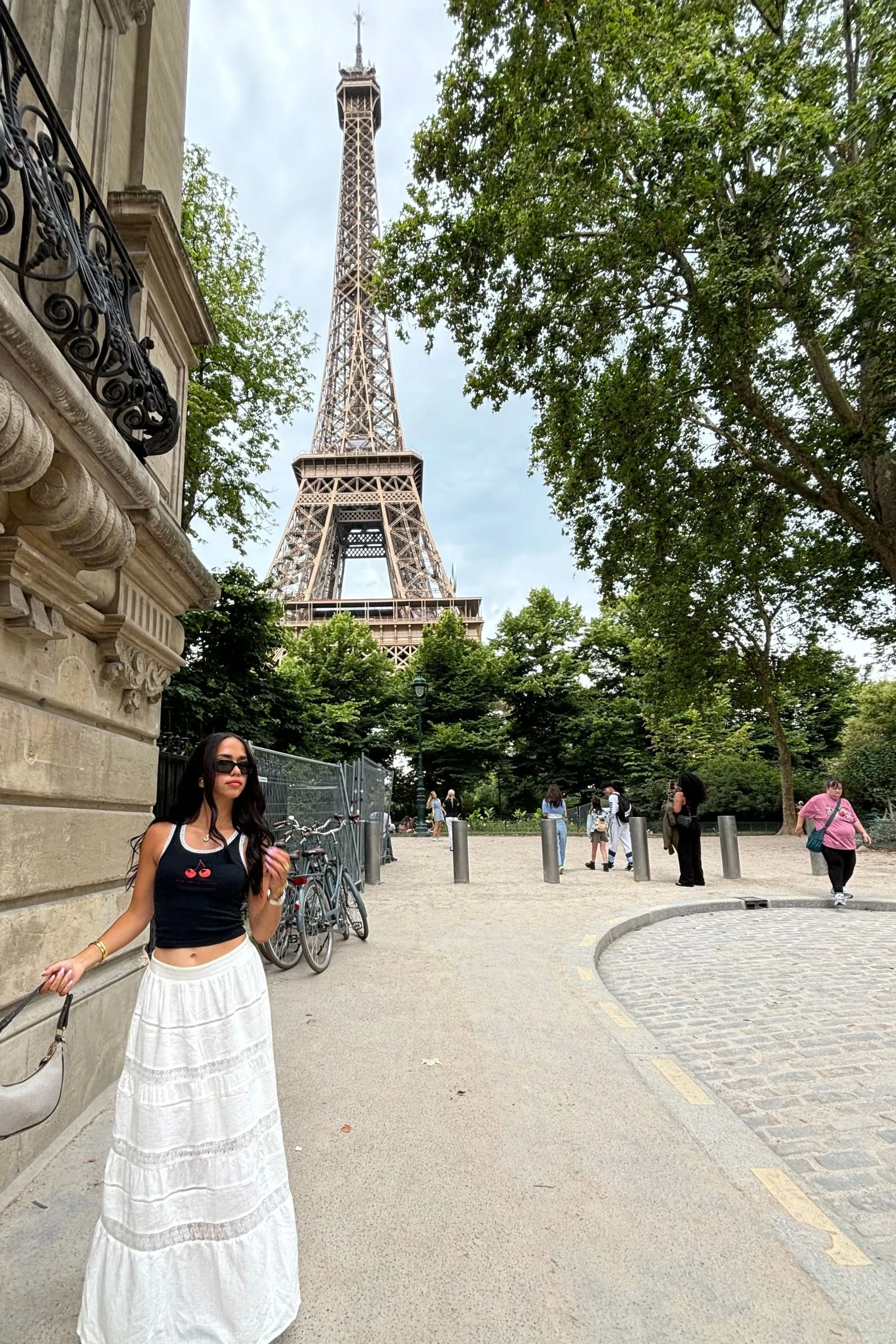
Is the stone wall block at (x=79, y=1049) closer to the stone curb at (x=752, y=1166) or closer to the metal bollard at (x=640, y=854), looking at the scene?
the stone curb at (x=752, y=1166)

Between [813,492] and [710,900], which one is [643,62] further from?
[710,900]

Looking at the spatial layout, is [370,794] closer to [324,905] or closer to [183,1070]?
[324,905]

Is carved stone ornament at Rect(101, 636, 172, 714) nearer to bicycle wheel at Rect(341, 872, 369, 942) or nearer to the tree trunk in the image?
bicycle wheel at Rect(341, 872, 369, 942)

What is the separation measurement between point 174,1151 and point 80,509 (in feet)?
7.56

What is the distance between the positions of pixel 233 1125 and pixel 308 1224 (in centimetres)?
88

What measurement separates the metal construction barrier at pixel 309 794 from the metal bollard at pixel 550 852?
3.26 meters

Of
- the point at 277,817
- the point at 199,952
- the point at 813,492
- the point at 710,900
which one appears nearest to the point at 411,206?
the point at 813,492

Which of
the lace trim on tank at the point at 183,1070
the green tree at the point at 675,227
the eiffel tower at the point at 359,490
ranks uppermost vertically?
the eiffel tower at the point at 359,490

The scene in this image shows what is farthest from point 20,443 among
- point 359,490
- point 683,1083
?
A: point 359,490

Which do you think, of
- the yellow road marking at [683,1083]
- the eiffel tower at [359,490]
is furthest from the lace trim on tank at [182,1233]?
the eiffel tower at [359,490]

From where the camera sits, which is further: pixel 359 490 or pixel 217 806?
pixel 359 490

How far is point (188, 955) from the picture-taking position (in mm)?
2342

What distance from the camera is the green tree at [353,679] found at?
32625mm

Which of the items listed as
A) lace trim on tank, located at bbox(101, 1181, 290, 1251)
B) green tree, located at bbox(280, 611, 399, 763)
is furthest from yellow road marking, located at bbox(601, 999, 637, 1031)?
green tree, located at bbox(280, 611, 399, 763)
